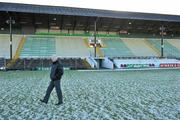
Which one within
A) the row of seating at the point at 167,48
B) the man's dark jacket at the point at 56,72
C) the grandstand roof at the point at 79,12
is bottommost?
the man's dark jacket at the point at 56,72

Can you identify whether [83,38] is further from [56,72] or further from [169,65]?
[56,72]

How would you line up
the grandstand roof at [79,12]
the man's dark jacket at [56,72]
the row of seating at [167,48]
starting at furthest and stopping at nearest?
the row of seating at [167,48]
the grandstand roof at [79,12]
the man's dark jacket at [56,72]

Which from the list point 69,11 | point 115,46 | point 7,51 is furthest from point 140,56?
point 7,51

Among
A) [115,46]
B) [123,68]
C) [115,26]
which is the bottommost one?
[123,68]

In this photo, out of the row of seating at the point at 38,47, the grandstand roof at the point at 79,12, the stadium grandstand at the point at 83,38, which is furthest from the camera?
the grandstand roof at the point at 79,12

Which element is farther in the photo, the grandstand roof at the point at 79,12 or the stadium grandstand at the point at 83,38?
the grandstand roof at the point at 79,12

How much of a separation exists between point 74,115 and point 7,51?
36.5 meters

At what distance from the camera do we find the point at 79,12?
155 ft

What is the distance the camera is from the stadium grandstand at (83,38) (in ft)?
135

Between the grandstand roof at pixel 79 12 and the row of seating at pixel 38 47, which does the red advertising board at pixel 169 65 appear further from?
the row of seating at pixel 38 47

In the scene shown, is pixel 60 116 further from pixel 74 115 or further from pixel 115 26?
pixel 115 26

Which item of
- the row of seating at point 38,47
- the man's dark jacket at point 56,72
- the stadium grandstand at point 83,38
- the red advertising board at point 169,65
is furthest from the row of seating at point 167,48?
the man's dark jacket at point 56,72

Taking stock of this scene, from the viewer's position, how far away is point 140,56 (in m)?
47.1

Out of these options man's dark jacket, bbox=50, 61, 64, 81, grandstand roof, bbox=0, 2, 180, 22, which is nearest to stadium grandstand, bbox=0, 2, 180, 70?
grandstand roof, bbox=0, 2, 180, 22
